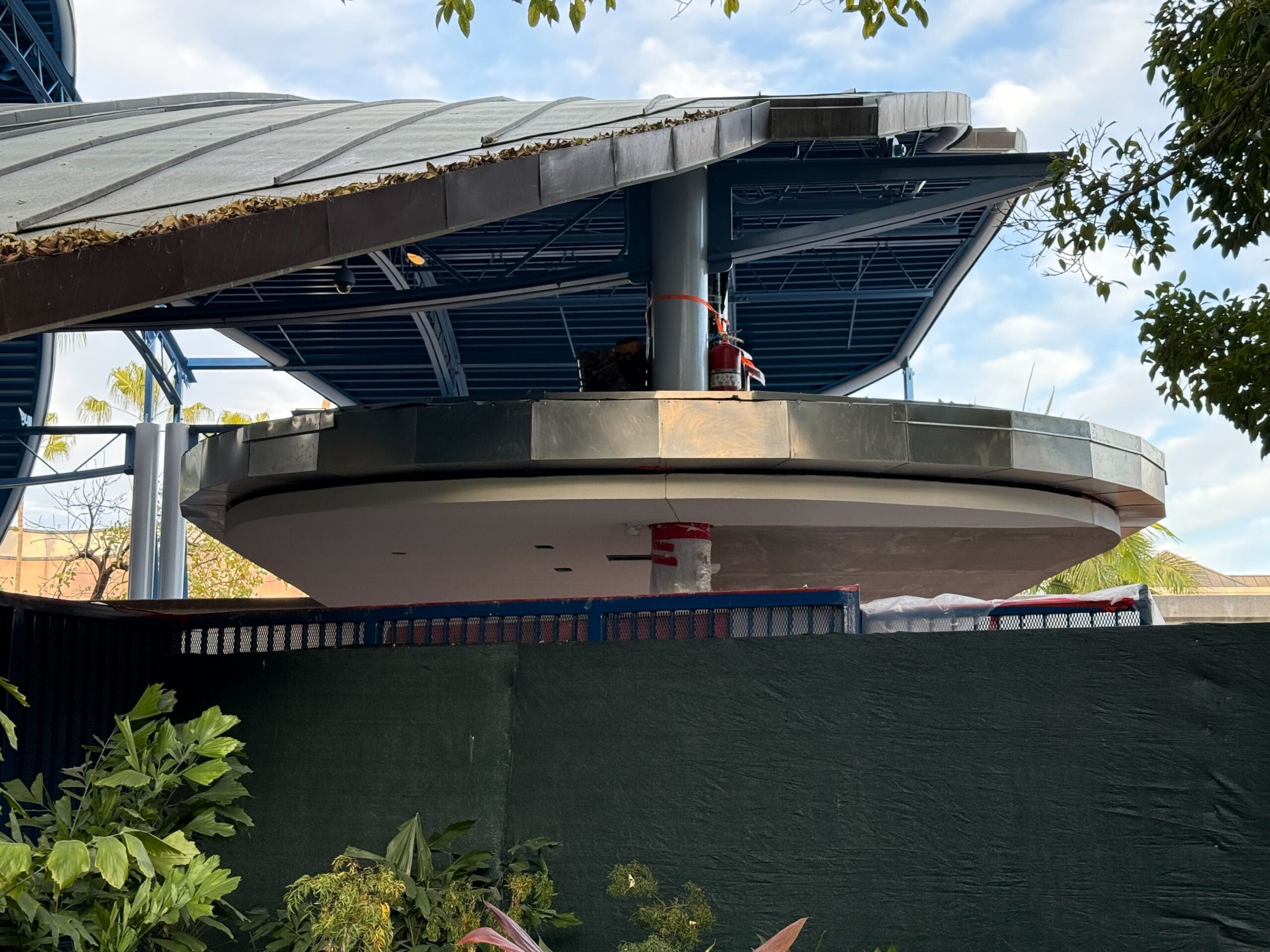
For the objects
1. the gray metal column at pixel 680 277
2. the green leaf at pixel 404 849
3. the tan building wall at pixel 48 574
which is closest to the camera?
the green leaf at pixel 404 849

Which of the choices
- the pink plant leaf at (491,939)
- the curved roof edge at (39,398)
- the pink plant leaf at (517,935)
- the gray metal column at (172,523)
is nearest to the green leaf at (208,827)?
the pink plant leaf at (517,935)

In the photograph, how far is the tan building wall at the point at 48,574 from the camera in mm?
54125

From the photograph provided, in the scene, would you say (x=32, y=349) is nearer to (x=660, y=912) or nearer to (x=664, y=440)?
(x=664, y=440)

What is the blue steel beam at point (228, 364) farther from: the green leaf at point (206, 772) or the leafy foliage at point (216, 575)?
the green leaf at point (206, 772)

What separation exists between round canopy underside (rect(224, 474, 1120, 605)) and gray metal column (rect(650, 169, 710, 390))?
172 centimetres

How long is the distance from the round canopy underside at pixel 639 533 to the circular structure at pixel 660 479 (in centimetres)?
3

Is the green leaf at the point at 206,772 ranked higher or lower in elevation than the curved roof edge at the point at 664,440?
lower

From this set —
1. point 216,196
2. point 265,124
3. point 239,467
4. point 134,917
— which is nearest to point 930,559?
point 239,467

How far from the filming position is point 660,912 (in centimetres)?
624

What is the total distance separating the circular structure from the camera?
11.7 meters

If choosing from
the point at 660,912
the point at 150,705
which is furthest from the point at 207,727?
the point at 660,912

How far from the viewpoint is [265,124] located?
14.0m

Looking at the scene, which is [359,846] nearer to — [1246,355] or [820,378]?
[1246,355]

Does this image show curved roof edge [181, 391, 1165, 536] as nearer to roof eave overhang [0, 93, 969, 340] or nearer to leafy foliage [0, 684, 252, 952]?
roof eave overhang [0, 93, 969, 340]
